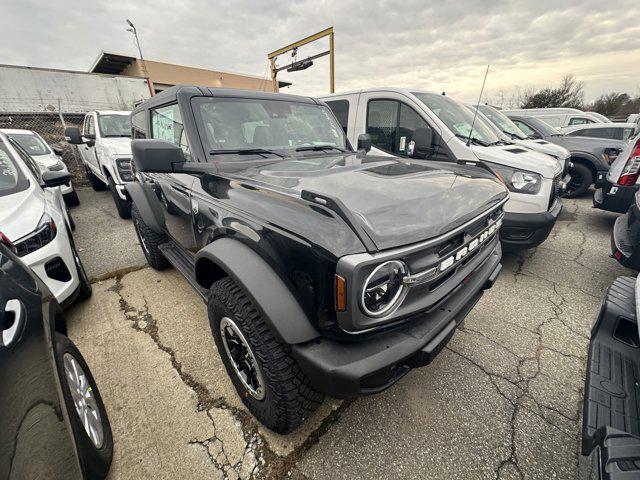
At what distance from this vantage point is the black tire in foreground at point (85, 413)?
46.8 inches

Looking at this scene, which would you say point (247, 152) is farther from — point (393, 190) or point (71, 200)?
point (71, 200)

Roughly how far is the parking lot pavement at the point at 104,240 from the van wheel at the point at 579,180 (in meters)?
9.04

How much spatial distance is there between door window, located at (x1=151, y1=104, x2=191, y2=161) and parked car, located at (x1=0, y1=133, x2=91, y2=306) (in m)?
1.13

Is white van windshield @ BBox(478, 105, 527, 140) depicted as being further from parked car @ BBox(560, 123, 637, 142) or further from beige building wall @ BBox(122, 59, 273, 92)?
beige building wall @ BBox(122, 59, 273, 92)

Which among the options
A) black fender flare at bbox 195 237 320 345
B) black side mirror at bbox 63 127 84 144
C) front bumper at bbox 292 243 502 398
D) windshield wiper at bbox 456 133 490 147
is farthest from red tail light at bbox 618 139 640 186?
black side mirror at bbox 63 127 84 144

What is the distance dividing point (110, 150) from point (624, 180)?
796 centimetres

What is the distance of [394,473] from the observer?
1.56 meters

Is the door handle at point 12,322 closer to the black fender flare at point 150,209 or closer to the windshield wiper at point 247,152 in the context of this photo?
the windshield wiper at point 247,152

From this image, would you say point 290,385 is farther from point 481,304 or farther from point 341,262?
point 481,304

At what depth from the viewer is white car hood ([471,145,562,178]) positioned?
3303 mm

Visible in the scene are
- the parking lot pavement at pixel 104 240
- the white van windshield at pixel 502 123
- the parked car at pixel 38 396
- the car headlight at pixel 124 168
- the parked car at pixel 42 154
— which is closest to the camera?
the parked car at pixel 38 396

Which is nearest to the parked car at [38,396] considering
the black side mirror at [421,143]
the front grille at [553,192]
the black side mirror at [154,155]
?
the black side mirror at [154,155]

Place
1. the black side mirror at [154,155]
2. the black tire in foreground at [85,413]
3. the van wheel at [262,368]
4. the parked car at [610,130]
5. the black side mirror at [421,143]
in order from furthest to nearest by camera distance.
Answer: the parked car at [610,130] < the black side mirror at [421,143] < the black side mirror at [154,155] < the van wheel at [262,368] < the black tire in foreground at [85,413]

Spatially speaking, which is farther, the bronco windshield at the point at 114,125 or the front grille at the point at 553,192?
the bronco windshield at the point at 114,125
